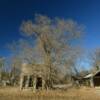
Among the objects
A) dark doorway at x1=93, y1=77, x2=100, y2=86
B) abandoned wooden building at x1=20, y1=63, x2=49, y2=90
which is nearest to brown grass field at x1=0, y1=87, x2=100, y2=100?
abandoned wooden building at x1=20, y1=63, x2=49, y2=90

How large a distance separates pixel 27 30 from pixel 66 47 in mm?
8146

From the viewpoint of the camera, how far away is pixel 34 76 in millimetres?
35344

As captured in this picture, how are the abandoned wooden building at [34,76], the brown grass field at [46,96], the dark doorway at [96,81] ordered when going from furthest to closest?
the dark doorway at [96,81] → the abandoned wooden building at [34,76] → the brown grass field at [46,96]

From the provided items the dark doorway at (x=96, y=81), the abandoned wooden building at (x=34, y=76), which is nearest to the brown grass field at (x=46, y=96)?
the abandoned wooden building at (x=34, y=76)

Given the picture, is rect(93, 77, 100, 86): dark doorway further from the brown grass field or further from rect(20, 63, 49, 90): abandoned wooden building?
the brown grass field

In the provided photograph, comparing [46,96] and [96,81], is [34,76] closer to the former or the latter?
[96,81]

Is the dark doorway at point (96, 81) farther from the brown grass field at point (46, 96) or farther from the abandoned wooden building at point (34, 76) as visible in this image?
the brown grass field at point (46, 96)

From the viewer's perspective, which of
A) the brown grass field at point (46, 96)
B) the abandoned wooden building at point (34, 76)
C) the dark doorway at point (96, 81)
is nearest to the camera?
the brown grass field at point (46, 96)

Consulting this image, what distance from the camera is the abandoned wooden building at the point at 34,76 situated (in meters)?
33.1

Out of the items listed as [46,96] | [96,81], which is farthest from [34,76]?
[46,96]

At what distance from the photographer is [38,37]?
116ft

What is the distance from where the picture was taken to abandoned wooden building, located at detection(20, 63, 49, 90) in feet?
109

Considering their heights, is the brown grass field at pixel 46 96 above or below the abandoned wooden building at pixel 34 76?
below

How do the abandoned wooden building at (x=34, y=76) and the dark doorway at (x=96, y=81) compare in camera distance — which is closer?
the abandoned wooden building at (x=34, y=76)
